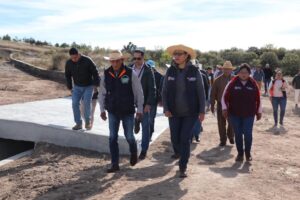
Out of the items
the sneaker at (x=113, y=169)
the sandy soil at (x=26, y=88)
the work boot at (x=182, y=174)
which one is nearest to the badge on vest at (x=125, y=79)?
the sneaker at (x=113, y=169)

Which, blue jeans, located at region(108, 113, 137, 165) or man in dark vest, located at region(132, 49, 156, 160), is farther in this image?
man in dark vest, located at region(132, 49, 156, 160)

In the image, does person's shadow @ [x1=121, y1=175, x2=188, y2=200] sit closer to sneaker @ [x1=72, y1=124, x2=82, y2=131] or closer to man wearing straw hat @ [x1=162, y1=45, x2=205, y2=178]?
man wearing straw hat @ [x1=162, y1=45, x2=205, y2=178]

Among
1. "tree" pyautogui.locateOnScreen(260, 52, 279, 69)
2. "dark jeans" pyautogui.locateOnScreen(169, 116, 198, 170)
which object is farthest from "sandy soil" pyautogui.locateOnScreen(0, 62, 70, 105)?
"tree" pyautogui.locateOnScreen(260, 52, 279, 69)

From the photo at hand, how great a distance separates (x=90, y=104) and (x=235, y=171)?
3.25m

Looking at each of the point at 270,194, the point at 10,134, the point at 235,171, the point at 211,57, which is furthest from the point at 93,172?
the point at 211,57

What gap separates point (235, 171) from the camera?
7.44m

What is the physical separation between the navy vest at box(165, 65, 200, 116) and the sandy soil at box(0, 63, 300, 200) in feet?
3.27

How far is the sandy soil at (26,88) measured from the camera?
1956 centimetres

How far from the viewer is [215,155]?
29.0 ft

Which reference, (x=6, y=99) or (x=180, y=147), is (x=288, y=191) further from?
(x=6, y=99)

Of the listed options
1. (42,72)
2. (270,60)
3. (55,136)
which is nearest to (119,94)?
(55,136)

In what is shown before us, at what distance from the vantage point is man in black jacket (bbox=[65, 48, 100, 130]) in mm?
8930

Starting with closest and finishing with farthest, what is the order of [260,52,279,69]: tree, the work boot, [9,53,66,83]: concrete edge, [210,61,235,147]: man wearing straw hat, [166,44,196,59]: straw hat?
[166,44,196,59]: straw hat < the work boot < [210,61,235,147]: man wearing straw hat < [9,53,66,83]: concrete edge < [260,52,279,69]: tree

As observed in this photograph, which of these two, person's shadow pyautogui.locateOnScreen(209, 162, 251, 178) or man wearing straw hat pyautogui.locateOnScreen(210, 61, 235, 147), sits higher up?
man wearing straw hat pyautogui.locateOnScreen(210, 61, 235, 147)
